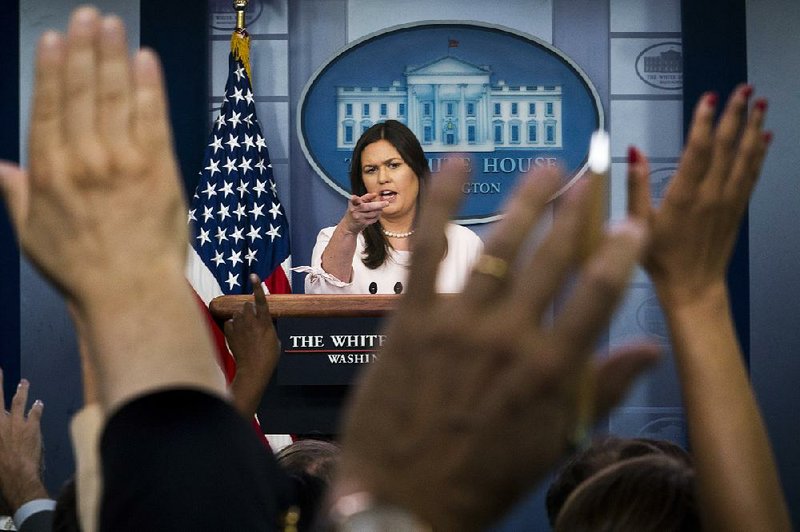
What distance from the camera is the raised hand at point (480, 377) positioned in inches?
20.2

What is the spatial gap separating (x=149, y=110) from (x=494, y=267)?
25 cm

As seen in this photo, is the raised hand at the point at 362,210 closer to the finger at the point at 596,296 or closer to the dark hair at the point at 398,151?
the dark hair at the point at 398,151

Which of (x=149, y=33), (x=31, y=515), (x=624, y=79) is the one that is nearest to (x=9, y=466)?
(x=31, y=515)

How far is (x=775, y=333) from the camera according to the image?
15.9 feet

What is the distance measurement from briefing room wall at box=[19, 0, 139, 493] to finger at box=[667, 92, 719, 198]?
4.29 metres

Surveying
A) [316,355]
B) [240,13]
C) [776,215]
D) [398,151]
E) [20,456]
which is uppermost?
[240,13]

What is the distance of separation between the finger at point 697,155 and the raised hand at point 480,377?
1.41 ft

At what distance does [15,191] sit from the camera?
2.20 ft

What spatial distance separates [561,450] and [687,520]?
532 mm

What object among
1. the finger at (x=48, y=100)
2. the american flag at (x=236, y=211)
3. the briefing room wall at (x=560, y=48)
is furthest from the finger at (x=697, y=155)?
the briefing room wall at (x=560, y=48)

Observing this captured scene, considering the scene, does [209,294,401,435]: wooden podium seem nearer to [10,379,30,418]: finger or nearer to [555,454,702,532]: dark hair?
[10,379,30,418]: finger

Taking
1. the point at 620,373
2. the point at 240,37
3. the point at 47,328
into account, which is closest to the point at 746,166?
the point at 620,373

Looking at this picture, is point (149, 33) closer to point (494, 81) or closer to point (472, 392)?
point (494, 81)

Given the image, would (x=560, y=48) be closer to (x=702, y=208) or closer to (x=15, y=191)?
(x=702, y=208)
